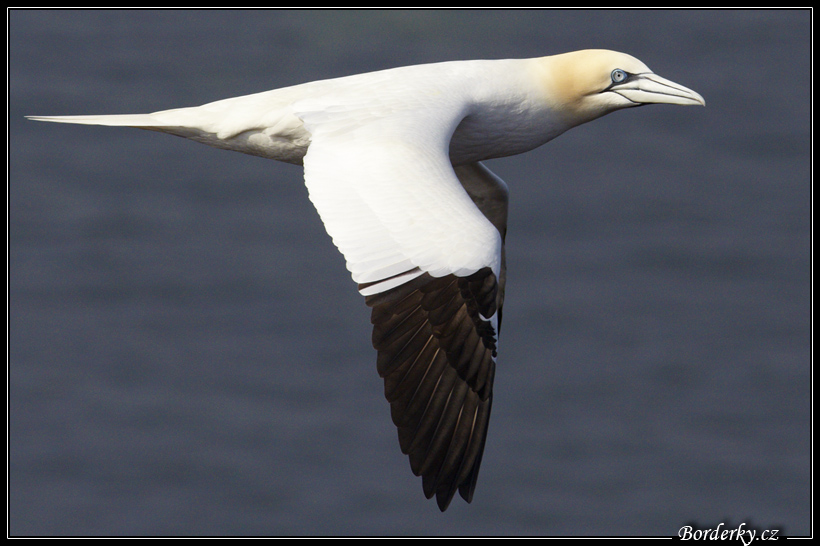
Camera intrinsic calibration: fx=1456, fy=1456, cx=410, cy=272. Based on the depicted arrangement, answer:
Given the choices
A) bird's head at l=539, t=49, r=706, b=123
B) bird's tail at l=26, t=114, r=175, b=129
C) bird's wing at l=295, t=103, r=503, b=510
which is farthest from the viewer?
bird's head at l=539, t=49, r=706, b=123

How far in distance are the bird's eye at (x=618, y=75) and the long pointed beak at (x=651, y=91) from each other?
4 centimetres

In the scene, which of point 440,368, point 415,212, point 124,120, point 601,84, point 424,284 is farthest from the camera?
point 601,84

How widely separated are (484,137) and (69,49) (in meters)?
12.8

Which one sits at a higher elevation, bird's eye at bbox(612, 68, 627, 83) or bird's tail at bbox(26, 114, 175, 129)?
bird's eye at bbox(612, 68, 627, 83)

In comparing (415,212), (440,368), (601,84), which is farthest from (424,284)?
(601,84)

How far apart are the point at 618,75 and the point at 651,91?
29cm

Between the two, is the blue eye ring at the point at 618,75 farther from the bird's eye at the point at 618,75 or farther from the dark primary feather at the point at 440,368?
the dark primary feather at the point at 440,368

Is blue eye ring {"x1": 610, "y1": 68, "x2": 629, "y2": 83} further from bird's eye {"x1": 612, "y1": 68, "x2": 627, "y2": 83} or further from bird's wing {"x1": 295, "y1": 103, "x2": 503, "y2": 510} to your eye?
bird's wing {"x1": 295, "y1": 103, "x2": 503, "y2": 510}

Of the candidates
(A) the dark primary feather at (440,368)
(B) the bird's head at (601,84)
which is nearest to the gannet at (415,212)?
(A) the dark primary feather at (440,368)

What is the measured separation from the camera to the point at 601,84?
11.6 m

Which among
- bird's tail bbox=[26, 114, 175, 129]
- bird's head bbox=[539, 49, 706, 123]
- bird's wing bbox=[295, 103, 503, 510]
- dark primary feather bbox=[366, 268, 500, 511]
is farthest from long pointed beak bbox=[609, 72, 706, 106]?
bird's tail bbox=[26, 114, 175, 129]

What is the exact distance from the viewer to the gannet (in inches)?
370

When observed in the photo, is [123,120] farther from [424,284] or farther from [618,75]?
[618,75]

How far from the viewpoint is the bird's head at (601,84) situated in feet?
37.7
